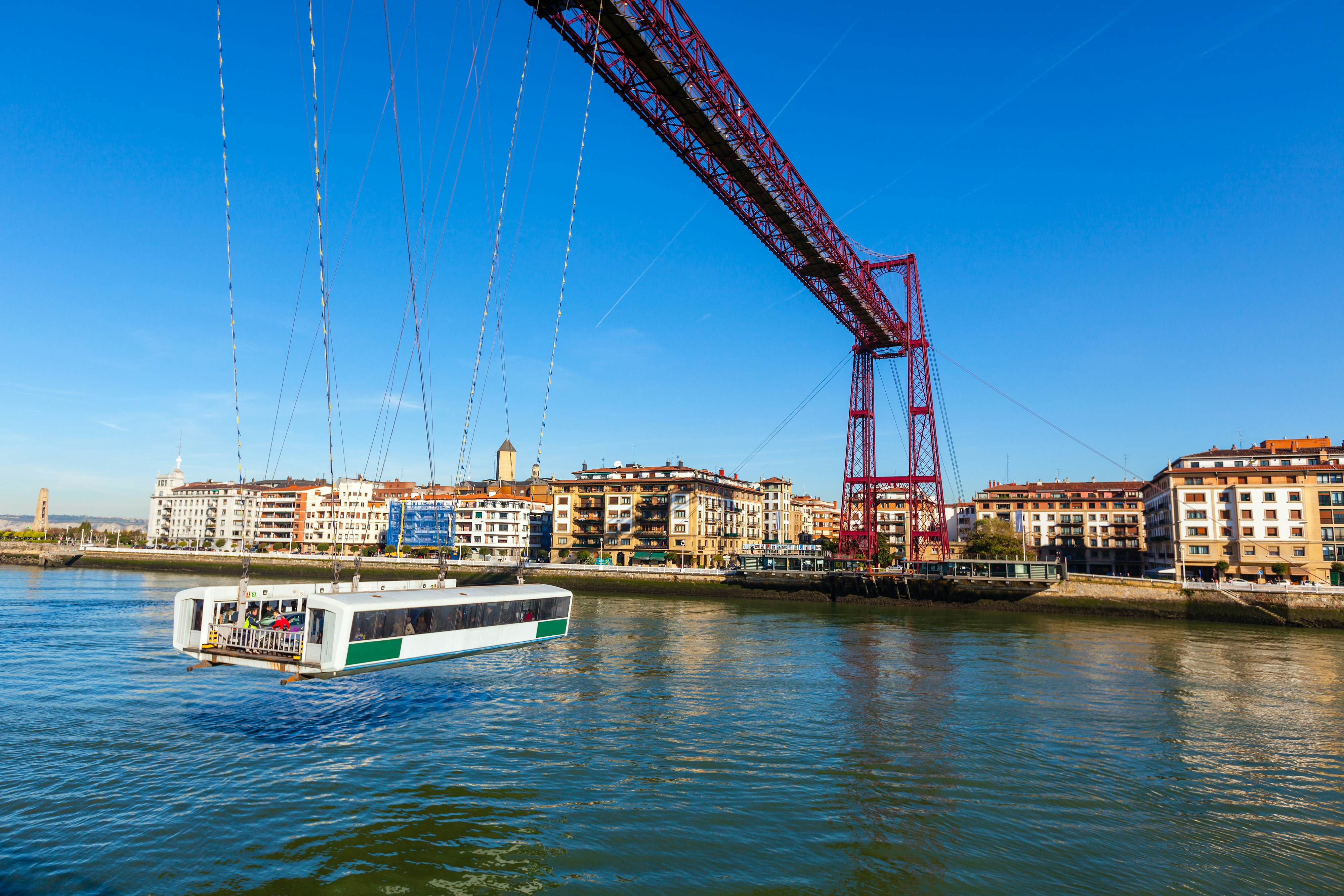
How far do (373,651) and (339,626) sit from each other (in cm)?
104

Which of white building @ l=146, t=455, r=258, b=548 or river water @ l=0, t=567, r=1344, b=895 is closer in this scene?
river water @ l=0, t=567, r=1344, b=895

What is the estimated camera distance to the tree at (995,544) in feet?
231

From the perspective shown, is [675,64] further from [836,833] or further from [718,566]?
[718,566]

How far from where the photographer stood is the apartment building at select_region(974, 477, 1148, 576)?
321 feet

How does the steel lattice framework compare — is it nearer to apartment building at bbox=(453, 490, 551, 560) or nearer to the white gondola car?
the white gondola car

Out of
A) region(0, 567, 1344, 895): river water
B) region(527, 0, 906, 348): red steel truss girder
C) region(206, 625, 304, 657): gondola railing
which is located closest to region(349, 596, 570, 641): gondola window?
region(206, 625, 304, 657): gondola railing

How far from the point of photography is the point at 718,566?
99.5 meters

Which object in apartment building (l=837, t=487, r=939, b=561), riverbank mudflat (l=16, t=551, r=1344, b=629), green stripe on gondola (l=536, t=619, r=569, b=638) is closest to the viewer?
green stripe on gondola (l=536, t=619, r=569, b=638)

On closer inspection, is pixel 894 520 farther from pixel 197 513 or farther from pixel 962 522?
pixel 197 513

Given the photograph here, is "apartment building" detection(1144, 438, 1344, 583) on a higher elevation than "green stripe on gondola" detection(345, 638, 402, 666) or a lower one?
higher

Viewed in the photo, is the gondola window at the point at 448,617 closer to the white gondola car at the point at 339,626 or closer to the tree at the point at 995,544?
the white gondola car at the point at 339,626

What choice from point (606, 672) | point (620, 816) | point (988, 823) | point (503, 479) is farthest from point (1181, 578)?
point (503, 479)

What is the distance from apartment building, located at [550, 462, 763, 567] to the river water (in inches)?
2645

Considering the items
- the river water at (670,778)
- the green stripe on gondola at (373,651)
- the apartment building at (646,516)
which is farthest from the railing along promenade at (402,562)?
the green stripe on gondola at (373,651)
